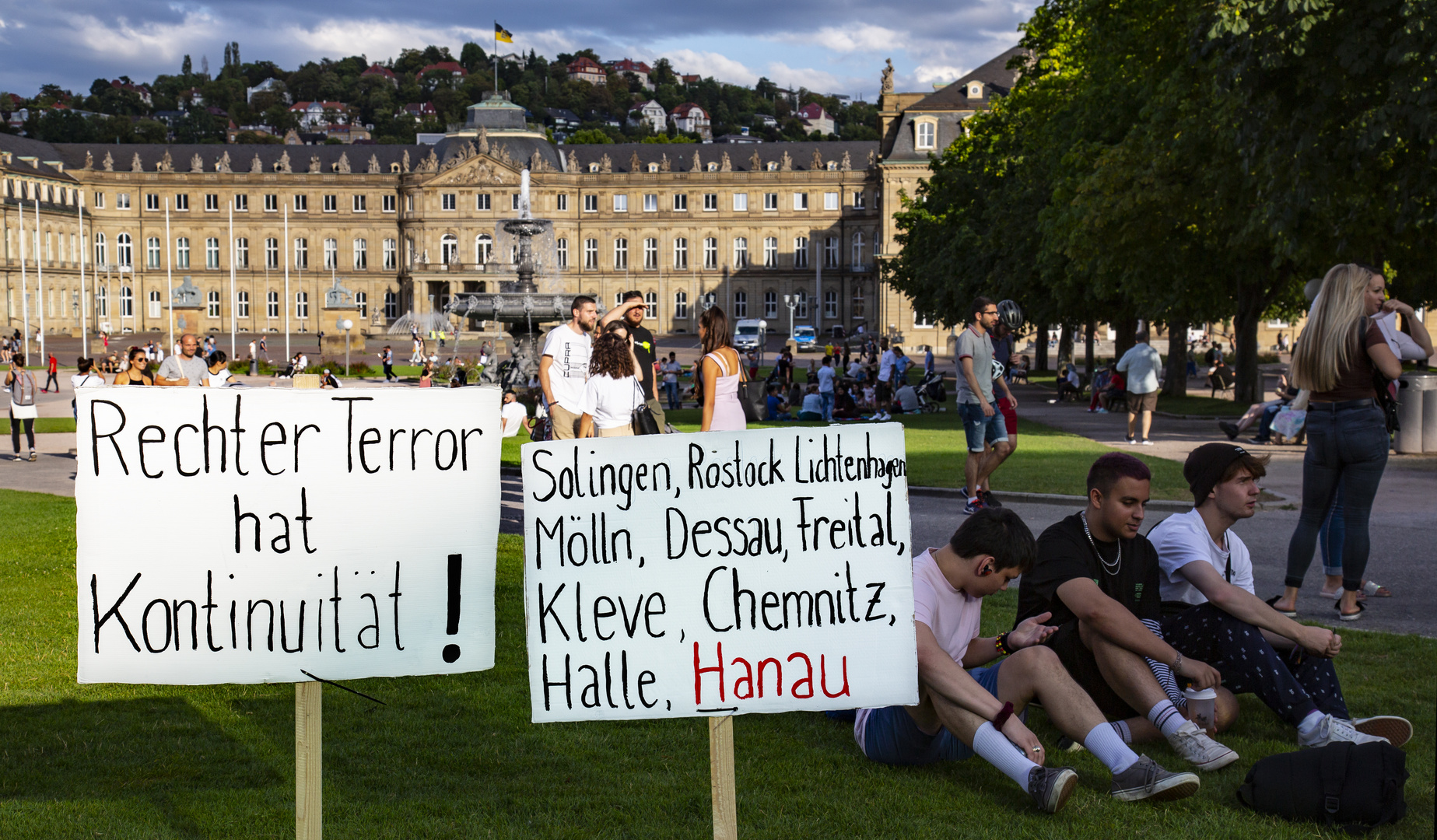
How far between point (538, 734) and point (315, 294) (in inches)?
4351

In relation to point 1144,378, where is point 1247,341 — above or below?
above

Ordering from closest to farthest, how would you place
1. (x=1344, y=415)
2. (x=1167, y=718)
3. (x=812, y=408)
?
1. (x=1167, y=718)
2. (x=1344, y=415)
3. (x=812, y=408)

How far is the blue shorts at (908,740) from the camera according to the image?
5.06 meters

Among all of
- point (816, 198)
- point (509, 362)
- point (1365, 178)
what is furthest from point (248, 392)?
point (816, 198)

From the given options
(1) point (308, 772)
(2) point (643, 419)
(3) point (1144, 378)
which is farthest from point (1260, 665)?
(3) point (1144, 378)

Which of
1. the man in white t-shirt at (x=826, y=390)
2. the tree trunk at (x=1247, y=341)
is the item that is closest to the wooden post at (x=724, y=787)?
the man in white t-shirt at (x=826, y=390)

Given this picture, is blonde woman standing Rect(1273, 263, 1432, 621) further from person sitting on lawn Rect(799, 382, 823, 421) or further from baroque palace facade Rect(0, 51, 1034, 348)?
baroque palace facade Rect(0, 51, 1034, 348)

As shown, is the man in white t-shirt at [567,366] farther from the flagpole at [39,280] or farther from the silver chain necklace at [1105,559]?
the flagpole at [39,280]

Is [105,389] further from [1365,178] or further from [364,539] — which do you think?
[1365,178]

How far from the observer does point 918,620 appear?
4.94m

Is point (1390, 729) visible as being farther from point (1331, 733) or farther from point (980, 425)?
point (980, 425)

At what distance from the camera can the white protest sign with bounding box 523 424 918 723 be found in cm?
408

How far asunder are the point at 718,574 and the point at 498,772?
153 cm

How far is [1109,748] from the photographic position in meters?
4.76
